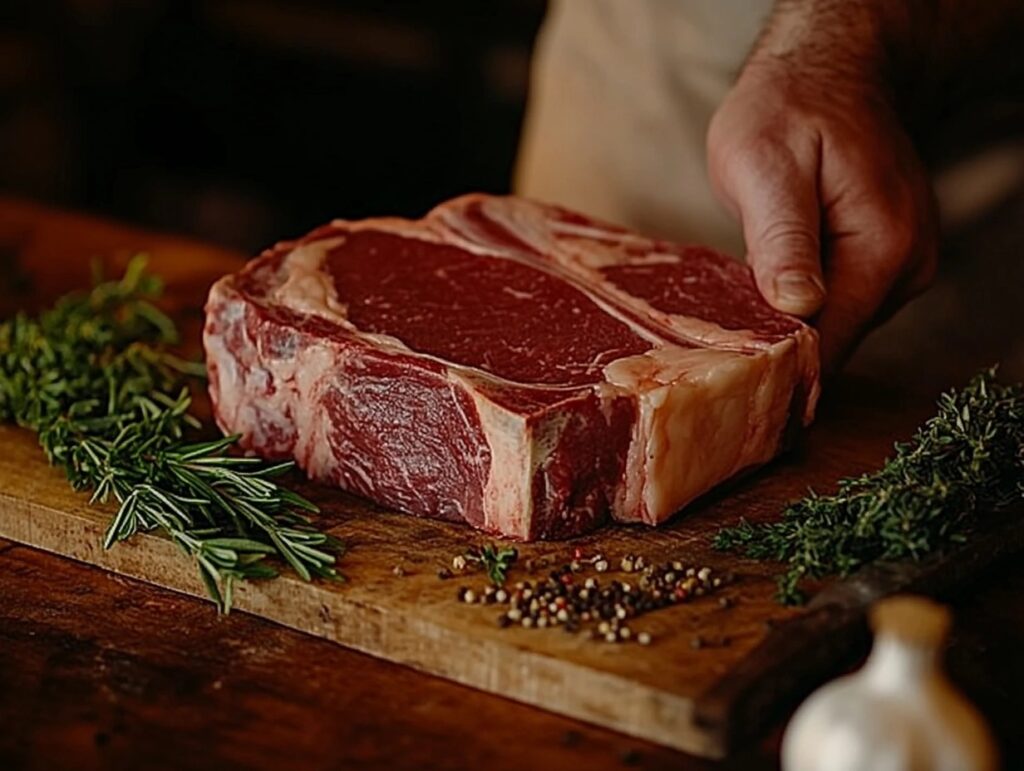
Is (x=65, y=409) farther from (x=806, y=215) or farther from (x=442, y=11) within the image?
(x=442, y=11)

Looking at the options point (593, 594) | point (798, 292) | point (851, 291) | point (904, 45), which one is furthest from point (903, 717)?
point (904, 45)

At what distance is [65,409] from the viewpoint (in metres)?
3.00

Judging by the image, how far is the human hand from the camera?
3.10 m

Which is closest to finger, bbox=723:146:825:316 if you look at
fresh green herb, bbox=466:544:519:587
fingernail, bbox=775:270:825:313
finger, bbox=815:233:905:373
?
fingernail, bbox=775:270:825:313

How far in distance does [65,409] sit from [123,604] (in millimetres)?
585

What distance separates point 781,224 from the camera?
304 cm

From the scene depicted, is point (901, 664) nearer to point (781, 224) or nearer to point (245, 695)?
point (245, 695)

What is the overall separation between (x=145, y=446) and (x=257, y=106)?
4.55m

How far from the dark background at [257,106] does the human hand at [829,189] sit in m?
3.06

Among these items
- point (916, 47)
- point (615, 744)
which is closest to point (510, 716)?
point (615, 744)

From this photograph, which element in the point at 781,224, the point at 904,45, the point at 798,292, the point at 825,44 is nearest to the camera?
the point at 798,292

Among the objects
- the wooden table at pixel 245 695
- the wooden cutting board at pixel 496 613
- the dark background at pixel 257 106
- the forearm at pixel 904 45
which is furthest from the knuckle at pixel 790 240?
the dark background at pixel 257 106

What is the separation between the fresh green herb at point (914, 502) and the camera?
8.02 feet

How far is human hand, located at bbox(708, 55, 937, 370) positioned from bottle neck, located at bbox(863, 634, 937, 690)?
1.25 m
